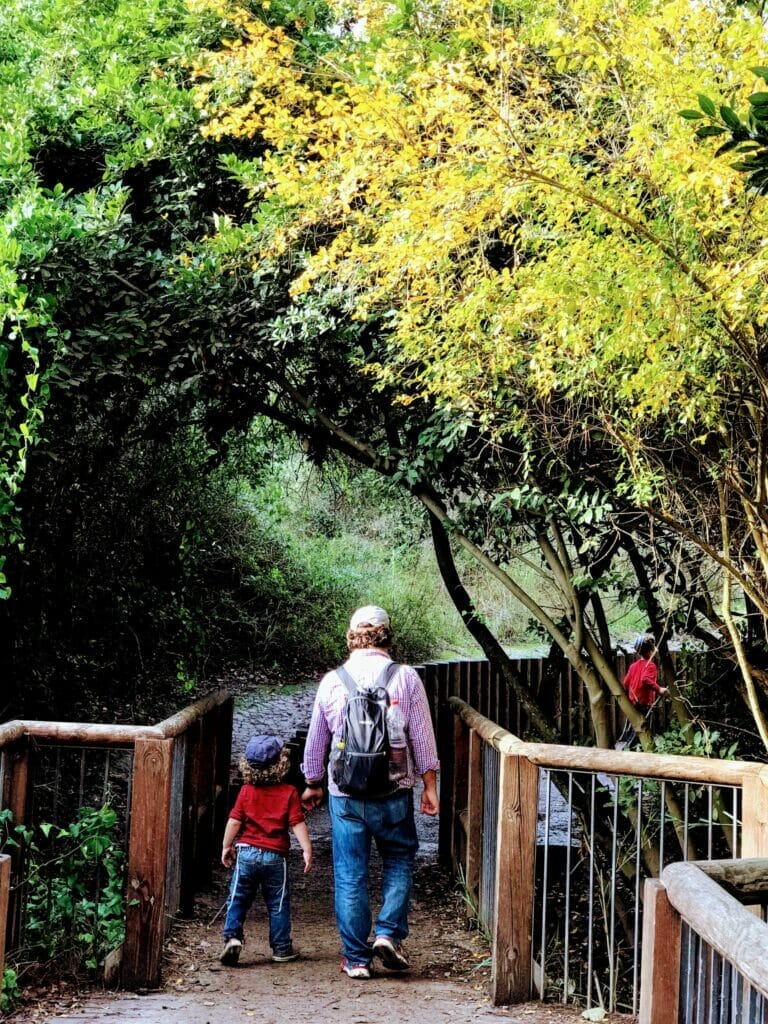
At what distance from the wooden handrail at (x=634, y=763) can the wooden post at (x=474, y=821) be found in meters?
1.16

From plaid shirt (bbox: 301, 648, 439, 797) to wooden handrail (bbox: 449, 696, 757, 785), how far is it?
0.35 meters

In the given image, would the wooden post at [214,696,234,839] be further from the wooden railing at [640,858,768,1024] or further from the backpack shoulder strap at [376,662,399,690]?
the wooden railing at [640,858,768,1024]

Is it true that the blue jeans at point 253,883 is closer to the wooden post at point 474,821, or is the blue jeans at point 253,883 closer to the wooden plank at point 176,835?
the wooden plank at point 176,835

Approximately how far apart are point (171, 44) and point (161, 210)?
1.06m

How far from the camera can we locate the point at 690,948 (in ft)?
7.97

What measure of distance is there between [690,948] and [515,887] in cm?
189

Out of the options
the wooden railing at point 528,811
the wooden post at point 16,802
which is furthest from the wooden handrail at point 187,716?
the wooden railing at point 528,811

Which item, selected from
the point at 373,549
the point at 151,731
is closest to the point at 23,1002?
the point at 151,731

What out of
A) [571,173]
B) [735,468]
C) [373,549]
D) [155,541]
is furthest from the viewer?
[373,549]

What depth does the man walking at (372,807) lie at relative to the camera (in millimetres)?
4477

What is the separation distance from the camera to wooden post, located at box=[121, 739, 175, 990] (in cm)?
426

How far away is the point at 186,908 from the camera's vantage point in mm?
5754

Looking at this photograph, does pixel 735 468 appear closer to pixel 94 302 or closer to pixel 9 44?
pixel 94 302

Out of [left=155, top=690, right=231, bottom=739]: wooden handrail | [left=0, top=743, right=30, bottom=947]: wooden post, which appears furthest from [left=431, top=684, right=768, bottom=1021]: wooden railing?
[left=0, top=743, right=30, bottom=947]: wooden post
